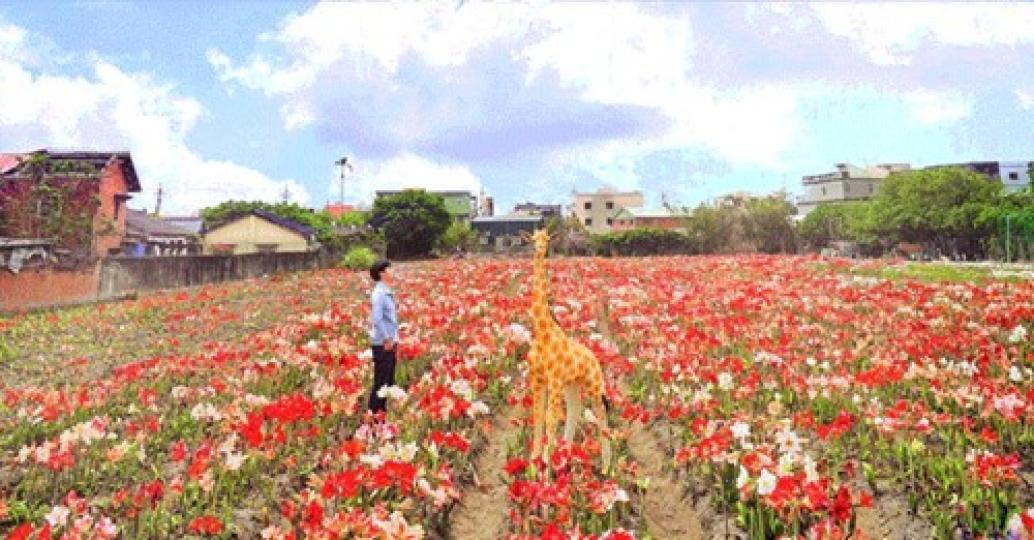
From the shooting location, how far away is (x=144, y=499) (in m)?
5.25

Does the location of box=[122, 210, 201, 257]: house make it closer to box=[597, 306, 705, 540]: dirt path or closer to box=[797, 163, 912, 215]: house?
box=[597, 306, 705, 540]: dirt path

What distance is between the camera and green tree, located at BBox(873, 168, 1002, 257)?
50816mm

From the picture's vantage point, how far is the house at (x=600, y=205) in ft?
352

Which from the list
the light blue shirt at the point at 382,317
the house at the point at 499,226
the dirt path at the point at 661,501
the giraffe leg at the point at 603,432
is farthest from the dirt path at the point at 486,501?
the house at the point at 499,226

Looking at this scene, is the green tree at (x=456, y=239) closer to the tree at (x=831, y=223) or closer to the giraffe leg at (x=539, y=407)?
the tree at (x=831, y=223)

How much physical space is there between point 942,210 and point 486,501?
57.9 m

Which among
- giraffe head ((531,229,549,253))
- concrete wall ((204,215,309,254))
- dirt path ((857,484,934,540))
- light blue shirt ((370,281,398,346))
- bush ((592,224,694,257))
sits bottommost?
dirt path ((857,484,934,540))

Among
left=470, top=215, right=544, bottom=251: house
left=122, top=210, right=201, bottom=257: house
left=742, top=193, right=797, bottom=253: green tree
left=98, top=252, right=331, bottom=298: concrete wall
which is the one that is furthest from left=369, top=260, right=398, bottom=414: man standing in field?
left=470, top=215, right=544, bottom=251: house

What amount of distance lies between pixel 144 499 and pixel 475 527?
270 cm

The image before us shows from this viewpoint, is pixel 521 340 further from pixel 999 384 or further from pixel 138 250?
pixel 138 250

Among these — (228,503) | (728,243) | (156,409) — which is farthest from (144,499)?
(728,243)

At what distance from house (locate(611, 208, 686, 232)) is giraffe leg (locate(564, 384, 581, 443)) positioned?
265 feet

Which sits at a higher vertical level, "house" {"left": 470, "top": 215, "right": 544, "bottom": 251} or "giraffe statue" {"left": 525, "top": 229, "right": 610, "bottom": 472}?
"house" {"left": 470, "top": 215, "right": 544, "bottom": 251}

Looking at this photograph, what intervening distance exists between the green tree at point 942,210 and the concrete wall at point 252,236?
49.9 meters
